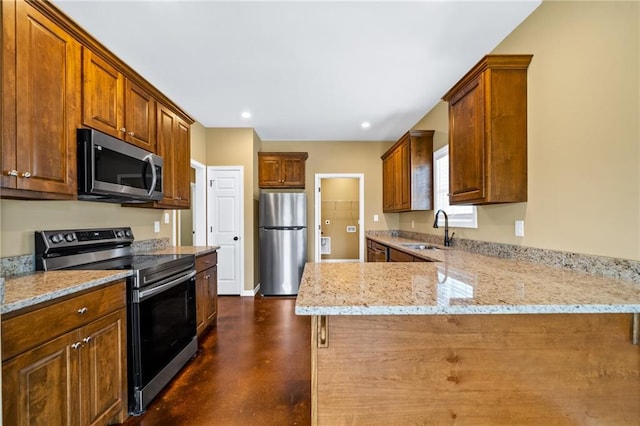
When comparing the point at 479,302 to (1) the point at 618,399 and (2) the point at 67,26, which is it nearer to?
(1) the point at 618,399

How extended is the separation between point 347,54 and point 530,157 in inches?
63.2

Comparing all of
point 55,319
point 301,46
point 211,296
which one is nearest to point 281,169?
point 211,296

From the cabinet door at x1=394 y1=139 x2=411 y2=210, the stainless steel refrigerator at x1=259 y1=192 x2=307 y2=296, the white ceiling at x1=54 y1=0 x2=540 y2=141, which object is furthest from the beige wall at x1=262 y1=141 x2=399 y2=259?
the white ceiling at x1=54 y1=0 x2=540 y2=141

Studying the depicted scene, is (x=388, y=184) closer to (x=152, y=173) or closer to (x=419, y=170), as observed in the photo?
(x=419, y=170)

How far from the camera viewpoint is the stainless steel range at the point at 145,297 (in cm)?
176

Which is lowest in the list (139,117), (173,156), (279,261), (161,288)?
(279,261)

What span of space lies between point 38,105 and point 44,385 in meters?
1.37

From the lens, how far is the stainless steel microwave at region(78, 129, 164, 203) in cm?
175

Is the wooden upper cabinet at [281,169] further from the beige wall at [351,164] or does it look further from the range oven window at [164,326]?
the range oven window at [164,326]

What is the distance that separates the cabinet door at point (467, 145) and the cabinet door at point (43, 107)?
262 cm

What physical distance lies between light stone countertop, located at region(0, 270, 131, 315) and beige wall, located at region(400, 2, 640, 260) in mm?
2628

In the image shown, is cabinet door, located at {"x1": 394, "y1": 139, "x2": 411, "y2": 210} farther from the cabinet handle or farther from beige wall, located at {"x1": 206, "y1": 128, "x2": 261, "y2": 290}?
the cabinet handle

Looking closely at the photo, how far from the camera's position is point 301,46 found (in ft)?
7.59

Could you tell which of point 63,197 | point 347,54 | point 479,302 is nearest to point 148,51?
point 63,197
